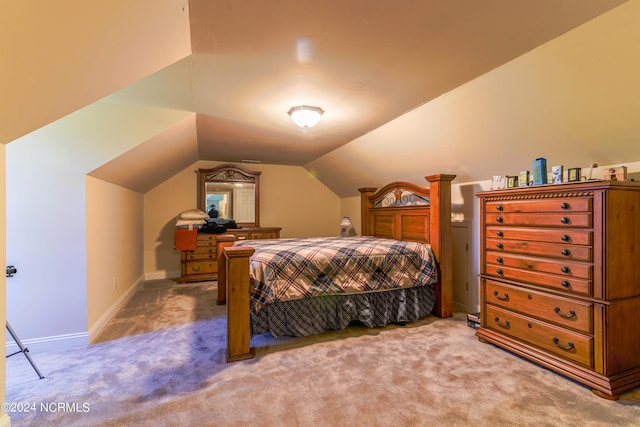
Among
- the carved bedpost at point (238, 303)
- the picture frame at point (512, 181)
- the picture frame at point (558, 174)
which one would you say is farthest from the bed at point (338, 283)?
the picture frame at point (558, 174)

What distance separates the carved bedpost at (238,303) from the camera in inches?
89.4

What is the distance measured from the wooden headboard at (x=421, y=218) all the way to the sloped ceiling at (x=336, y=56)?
19.3 inches

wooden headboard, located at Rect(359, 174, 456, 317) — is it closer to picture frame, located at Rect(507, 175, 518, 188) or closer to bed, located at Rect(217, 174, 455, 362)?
bed, located at Rect(217, 174, 455, 362)

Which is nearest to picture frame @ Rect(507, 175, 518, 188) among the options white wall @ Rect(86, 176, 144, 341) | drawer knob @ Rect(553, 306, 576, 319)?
drawer knob @ Rect(553, 306, 576, 319)

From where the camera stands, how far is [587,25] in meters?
1.53

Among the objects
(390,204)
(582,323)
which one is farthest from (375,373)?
(390,204)

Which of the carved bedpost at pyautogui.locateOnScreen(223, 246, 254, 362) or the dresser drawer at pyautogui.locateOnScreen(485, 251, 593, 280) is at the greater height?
the dresser drawer at pyautogui.locateOnScreen(485, 251, 593, 280)

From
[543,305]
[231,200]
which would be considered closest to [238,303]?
[543,305]

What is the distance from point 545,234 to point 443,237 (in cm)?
109

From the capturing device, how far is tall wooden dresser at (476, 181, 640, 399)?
1786 mm

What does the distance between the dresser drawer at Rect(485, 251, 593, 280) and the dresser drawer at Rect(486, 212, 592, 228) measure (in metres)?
0.25

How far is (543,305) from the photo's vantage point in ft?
6.92

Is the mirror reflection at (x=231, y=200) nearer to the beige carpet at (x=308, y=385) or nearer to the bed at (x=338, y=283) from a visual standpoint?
the bed at (x=338, y=283)

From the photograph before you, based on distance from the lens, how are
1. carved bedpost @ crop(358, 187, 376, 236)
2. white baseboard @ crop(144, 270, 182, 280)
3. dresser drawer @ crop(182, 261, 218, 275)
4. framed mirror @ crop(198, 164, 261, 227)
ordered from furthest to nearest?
framed mirror @ crop(198, 164, 261, 227) < white baseboard @ crop(144, 270, 182, 280) < dresser drawer @ crop(182, 261, 218, 275) < carved bedpost @ crop(358, 187, 376, 236)
